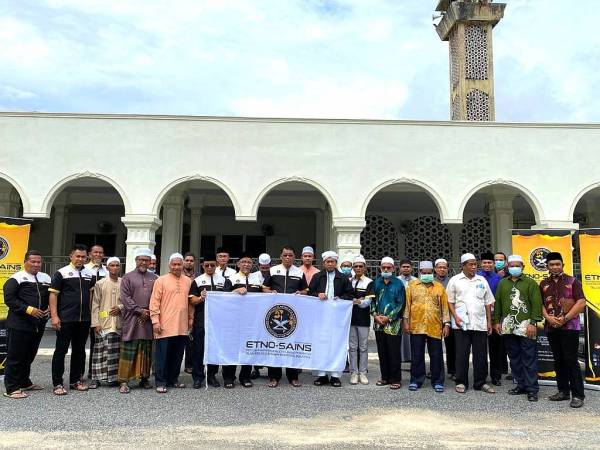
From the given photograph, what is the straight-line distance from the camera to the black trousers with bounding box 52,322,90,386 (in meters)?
5.36

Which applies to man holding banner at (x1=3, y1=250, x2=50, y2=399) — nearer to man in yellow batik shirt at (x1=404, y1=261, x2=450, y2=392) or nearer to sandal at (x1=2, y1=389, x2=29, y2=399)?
sandal at (x1=2, y1=389, x2=29, y2=399)

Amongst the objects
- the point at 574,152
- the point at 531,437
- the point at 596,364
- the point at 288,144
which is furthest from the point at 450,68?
the point at 531,437

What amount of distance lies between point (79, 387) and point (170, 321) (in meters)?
1.22

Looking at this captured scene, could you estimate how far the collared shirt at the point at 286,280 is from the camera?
6062 mm

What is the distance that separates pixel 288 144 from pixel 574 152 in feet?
19.8

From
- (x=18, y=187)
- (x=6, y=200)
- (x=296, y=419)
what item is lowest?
(x=296, y=419)

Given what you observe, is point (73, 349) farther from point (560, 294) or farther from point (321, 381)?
point (560, 294)

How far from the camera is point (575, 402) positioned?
5047 mm

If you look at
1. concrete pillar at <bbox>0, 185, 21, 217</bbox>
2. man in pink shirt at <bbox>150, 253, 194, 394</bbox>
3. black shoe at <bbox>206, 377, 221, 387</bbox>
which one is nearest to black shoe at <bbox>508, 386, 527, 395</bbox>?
black shoe at <bbox>206, 377, 221, 387</bbox>

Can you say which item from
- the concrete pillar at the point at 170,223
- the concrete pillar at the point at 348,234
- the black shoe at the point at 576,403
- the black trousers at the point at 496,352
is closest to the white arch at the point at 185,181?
the concrete pillar at the point at 170,223

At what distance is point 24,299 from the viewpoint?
5277mm

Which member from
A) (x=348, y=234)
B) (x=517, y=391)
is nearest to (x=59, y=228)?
(x=348, y=234)

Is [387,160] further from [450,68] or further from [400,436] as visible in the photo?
[450,68]

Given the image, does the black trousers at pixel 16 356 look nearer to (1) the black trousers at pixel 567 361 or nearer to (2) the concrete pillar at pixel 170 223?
(1) the black trousers at pixel 567 361
